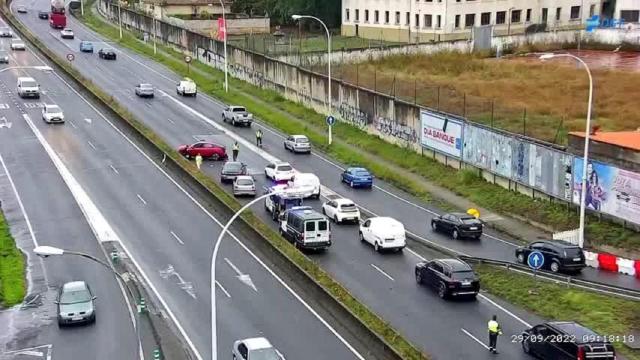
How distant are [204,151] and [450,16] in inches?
2291

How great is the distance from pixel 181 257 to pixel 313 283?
8.40 metres

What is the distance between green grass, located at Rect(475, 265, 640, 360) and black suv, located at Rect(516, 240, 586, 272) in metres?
1.55

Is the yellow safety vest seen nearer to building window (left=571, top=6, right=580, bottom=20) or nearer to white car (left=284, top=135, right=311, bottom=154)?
white car (left=284, top=135, right=311, bottom=154)

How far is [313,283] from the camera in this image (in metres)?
34.2

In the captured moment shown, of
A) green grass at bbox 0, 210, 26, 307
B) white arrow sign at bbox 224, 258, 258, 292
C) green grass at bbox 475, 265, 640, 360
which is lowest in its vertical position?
green grass at bbox 0, 210, 26, 307

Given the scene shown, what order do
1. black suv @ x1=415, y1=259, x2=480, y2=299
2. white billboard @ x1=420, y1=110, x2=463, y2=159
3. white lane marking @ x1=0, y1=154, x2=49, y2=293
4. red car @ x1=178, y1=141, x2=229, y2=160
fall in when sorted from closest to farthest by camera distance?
black suv @ x1=415, y1=259, x2=480, y2=299, white lane marking @ x1=0, y1=154, x2=49, y2=293, white billboard @ x1=420, y1=110, x2=463, y2=159, red car @ x1=178, y1=141, x2=229, y2=160

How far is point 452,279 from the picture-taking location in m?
34.2

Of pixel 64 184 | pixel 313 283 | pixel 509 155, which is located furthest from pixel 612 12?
pixel 313 283

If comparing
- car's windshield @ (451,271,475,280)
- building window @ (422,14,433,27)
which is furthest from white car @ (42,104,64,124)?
building window @ (422,14,433,27)

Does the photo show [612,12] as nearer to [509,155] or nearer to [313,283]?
[509,155]

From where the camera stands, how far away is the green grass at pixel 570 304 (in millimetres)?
31156

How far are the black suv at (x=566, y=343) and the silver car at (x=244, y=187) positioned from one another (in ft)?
76.4

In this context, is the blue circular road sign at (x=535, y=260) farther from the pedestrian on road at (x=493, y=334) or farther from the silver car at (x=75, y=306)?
the silver car at (x=75, y=306)

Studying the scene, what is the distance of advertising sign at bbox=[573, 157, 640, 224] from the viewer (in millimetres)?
41156
